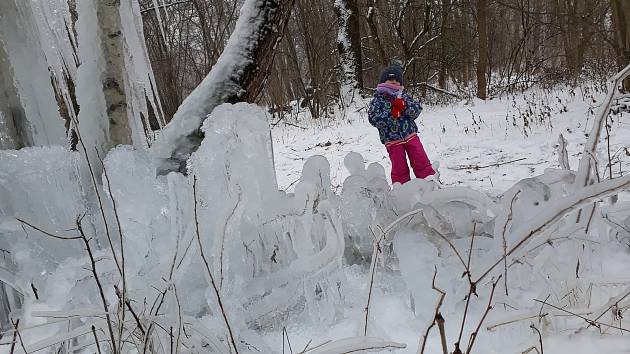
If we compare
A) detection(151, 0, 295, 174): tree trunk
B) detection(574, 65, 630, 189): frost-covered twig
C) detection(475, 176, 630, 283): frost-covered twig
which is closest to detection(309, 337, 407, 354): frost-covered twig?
detection(475, 176, 630, 283): frost-covered twig

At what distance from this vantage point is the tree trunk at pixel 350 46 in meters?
9.93

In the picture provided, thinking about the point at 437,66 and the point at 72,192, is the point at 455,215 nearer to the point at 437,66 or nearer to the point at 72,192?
the point at 72,192

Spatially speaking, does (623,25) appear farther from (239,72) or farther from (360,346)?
(360,346)

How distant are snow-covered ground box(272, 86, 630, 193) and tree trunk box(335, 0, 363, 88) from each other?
1730mm

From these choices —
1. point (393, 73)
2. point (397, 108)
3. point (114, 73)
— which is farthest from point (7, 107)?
point (393, 73)

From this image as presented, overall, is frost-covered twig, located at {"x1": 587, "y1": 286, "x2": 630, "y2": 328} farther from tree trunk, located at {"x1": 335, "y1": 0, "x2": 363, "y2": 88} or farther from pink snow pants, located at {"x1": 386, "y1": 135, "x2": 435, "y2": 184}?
tree trunk, located at {"x1": 335, "y1": 0, "x2": 363, "y2": 88}

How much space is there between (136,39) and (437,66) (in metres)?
12.5

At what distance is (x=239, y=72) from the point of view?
2586mm

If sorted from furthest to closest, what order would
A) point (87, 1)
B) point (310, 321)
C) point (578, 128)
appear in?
1. point (578, 128)
2. point (87, 1)
3. point (310, 321)

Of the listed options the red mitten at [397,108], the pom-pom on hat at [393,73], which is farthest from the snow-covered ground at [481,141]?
the pom-pom on hat at [393,73]

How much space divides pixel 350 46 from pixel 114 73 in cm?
825

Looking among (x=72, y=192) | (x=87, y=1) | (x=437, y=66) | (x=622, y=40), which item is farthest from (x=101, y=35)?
(x=437, y=66)

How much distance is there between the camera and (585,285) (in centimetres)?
112

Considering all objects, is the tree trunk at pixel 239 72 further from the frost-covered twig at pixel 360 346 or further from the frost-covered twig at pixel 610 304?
the frost-covered twig at pixel 610 304
